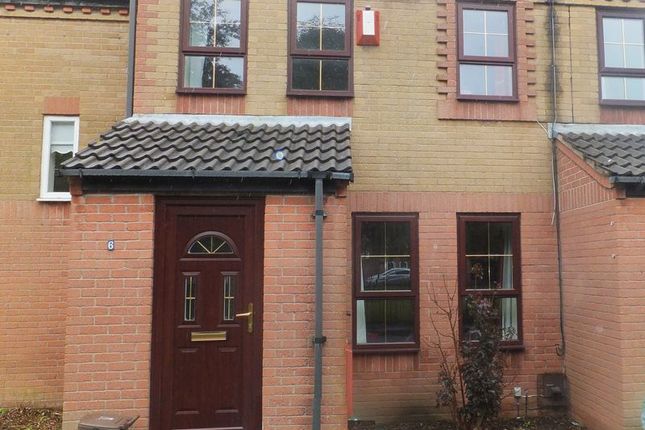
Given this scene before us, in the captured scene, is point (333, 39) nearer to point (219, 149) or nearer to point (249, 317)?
point (219, 149)

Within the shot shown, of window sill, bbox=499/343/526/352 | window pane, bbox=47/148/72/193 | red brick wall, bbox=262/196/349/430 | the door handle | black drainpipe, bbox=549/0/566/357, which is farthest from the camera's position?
window pane, bbox=47/148/72/193

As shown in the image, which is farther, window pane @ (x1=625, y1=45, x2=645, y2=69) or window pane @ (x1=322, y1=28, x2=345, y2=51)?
window pane @ (x1=625, y1=45, x2=645, y2=69)

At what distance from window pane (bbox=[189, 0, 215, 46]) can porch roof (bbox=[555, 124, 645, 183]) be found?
4.92m

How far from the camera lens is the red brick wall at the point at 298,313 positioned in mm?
4934

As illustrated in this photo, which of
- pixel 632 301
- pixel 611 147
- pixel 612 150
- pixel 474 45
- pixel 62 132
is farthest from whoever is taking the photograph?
pixel 62 132

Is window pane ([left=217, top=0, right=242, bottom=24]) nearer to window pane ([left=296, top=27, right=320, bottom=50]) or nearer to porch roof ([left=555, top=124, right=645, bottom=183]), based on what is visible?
window pane ([left=296, top=27, right=320, bottom=50])

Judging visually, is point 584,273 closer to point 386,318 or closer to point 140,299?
point 386,318

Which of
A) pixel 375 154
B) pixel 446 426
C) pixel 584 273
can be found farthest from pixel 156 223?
pixel 584 273

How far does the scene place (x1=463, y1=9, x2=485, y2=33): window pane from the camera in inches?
264

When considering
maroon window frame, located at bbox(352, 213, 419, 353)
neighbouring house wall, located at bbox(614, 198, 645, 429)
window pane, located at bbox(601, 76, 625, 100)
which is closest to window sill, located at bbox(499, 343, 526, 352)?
maroon window frame, located at bbox(352, 213, 419, 353)

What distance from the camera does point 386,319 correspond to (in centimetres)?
629

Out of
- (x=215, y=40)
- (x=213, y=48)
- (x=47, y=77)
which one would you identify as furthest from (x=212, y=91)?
(x=47, y=77)

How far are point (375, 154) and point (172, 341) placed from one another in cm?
340

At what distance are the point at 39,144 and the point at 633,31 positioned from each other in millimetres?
8701
